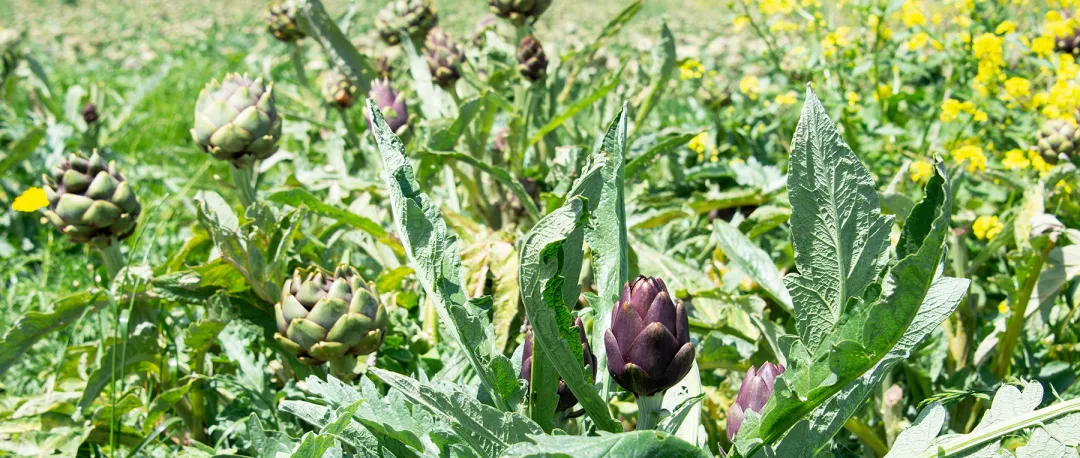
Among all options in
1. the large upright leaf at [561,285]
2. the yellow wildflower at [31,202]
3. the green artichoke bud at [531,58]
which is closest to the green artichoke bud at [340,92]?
the green artichoke bud at [531,58]

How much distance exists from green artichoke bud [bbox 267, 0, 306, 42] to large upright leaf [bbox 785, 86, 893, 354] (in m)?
1.80

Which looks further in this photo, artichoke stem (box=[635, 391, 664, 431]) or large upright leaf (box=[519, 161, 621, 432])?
artichoke stem (box=[635, 391, 664, 431])

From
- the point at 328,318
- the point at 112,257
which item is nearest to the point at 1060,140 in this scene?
the point at 328,318

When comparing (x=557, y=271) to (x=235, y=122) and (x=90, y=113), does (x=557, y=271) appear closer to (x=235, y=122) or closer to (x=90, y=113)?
(x=235, y=122)

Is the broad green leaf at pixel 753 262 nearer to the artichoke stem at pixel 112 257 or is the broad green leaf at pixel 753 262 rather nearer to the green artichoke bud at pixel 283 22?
the artichoke stem at pixel 112 257

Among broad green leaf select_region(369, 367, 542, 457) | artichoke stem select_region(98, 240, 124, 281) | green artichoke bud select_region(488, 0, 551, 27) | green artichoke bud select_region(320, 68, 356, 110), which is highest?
green artichoke bud select_region(488, 0, 551, 27)

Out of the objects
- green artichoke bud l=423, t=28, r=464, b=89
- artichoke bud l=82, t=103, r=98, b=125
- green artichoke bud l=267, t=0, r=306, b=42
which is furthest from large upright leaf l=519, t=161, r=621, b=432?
artichoke bud l=82, t=103, r=98, b=125

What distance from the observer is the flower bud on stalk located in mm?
805

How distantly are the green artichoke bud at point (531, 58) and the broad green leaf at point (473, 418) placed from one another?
1.12 m

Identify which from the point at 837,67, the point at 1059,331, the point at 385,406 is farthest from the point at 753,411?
the point at 837,67

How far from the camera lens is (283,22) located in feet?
7.70

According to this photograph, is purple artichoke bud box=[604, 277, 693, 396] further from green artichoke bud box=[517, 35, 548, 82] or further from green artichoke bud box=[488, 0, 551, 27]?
green artichoke bud box=[488, 0, 551, 27]

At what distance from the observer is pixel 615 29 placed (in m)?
2.00

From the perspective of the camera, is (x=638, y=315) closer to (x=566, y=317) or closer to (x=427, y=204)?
(x=566, y=317)
